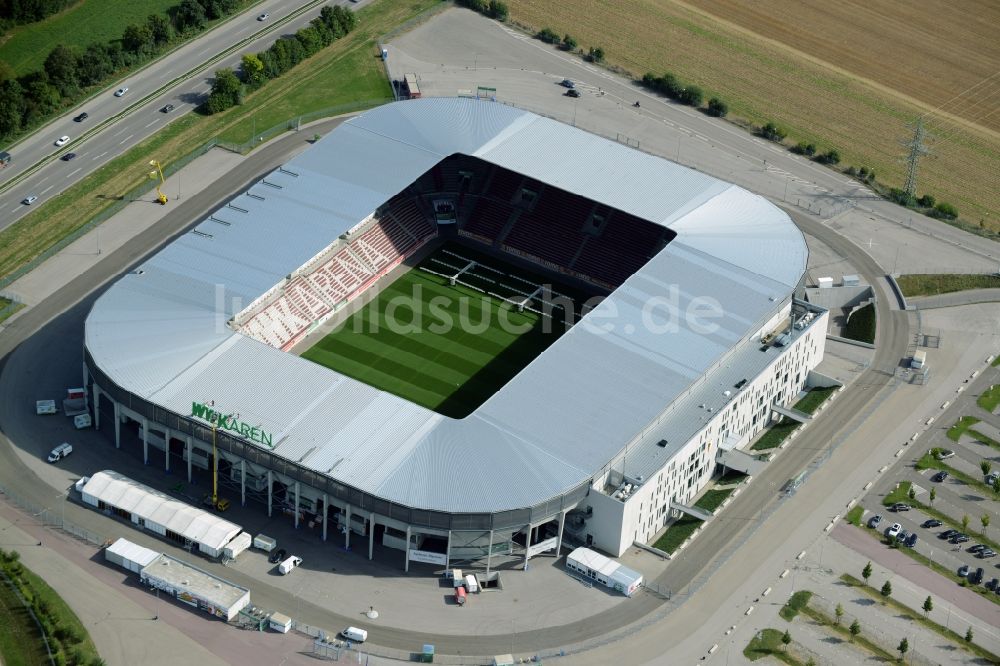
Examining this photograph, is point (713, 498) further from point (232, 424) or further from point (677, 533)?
point (232, 424)

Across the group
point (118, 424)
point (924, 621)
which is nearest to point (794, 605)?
point (924, 621)

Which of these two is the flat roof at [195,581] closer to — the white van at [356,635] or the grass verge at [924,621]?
the white van at [356,635]

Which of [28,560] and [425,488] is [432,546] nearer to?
[425,488]

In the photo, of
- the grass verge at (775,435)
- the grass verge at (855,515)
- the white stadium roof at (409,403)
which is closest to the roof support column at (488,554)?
the white stadium roof at (409,403)

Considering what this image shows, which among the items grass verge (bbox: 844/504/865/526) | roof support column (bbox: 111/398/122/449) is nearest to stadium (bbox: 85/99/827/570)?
roof support column (bbox: 111/398/122/449)

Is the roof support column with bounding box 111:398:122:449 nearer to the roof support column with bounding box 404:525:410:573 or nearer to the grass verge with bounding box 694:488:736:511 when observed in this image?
the roof support column with bounding box 404:525:410:573

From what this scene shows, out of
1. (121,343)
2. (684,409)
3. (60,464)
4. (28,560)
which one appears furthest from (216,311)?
(684,409)
